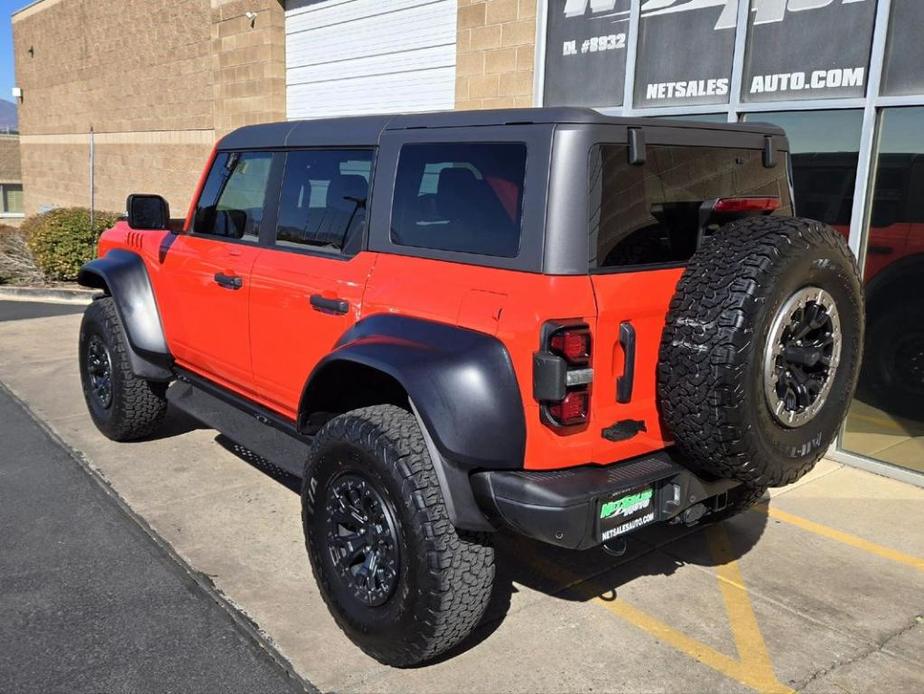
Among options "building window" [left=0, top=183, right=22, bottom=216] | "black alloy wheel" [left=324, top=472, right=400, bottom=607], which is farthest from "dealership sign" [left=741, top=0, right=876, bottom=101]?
"building window" [left=0, top=183, right=22, bottom=216]

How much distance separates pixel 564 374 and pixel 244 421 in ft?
7.12

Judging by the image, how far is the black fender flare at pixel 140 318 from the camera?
497 cm

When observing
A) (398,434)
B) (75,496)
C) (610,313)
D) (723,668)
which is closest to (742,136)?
(610,313)

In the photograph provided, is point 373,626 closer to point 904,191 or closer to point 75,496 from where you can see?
point 75,496

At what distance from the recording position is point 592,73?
7.24 metres

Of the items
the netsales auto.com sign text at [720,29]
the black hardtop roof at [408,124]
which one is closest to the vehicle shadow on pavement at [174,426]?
the black hardtop roof at [408,124]

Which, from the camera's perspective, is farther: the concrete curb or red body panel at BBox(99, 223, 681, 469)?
the concrete curb

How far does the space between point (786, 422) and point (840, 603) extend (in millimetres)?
1351

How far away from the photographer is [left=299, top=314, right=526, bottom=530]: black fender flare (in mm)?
2689

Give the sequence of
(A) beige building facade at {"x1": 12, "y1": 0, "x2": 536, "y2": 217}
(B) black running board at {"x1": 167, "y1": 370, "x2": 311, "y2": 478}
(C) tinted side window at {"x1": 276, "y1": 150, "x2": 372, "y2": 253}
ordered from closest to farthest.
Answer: (C) tinted side window at {"x1": 276, "y1": 150, "x2": 372, "y2": 253} < (B) black running board at {"x1": 167, "y1": 370, "x2": 311, "y2": 478} < (A) beige building facade at {"x1": 12, "y1": 0, "x2": 536, "y2": 217}

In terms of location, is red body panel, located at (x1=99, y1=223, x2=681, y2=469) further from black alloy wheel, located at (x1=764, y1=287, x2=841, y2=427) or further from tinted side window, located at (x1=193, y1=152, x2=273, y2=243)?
black alloy wheel, located at (x1=764, y1=287, x2=841, y2=427)

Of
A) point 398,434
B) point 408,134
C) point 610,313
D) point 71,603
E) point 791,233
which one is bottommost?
point 71,603

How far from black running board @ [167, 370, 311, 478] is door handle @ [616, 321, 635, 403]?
1.39m

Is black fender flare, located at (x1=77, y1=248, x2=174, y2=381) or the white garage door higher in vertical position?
the white garage door
